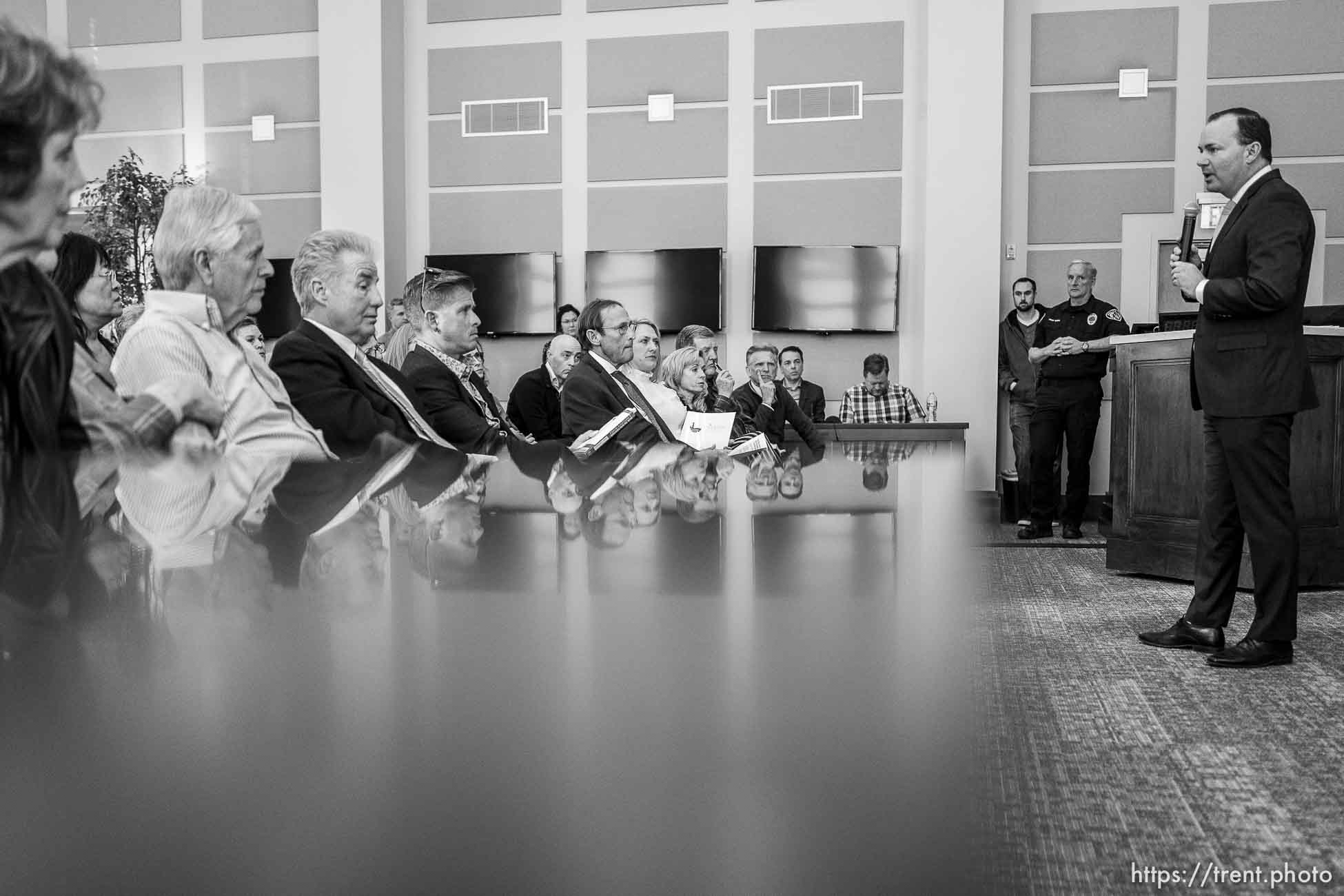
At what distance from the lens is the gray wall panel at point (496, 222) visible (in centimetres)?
740

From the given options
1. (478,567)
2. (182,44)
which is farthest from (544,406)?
(182,44)

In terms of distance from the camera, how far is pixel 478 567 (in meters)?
0.43

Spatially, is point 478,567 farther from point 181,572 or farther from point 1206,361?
point 1206,361

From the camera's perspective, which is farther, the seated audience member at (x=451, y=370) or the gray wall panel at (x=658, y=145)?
the gray wall panel at (x=658, y=145)

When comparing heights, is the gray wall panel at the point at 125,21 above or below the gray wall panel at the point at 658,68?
above

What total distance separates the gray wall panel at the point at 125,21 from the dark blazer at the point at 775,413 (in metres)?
5.65

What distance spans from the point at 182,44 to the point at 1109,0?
20.7 feet

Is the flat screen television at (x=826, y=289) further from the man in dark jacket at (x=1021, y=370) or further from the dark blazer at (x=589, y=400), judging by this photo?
the dark blazer at (x=589, y=400)

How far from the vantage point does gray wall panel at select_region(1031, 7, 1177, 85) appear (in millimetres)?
Result: 6625

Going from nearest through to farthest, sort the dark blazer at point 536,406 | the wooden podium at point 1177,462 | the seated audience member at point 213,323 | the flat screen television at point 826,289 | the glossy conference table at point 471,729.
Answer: the glossy conference table at point 471,729
the seated audience member at point 213,323
the wooden podium at point 1177,462
the dark blazer at point 536,406
the flat screen television at point 826,289

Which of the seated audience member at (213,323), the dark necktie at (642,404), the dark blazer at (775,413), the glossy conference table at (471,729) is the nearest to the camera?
the glossy conference table at (471,729)

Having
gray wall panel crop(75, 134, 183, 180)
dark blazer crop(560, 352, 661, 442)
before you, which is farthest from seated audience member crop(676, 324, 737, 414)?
gray wall panel crop(75, 134, 183, 180)

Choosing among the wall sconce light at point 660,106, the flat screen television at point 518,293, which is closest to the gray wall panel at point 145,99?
the flat screen television at point 518,293

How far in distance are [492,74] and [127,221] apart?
2544mm
